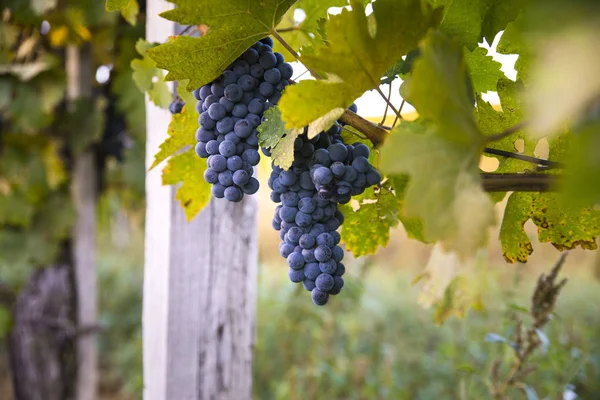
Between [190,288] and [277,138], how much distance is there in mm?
659

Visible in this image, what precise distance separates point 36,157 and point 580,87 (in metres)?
2.28

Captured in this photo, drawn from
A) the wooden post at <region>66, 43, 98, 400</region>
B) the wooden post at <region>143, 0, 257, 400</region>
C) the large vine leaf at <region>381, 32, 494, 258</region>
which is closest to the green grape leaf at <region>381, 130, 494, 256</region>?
the large vine leaf at <region>381, 32, 494, 258</region>

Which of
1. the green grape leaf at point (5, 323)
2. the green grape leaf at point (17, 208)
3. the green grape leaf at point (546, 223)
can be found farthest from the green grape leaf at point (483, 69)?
the green grape leaf at point (5, 323)

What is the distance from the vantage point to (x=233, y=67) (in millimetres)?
593

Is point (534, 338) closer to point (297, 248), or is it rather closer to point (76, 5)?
point (297, 248)

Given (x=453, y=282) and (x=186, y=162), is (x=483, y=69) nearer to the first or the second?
(x=453, y=282)

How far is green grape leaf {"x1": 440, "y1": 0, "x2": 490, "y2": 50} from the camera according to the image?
0.53 meters

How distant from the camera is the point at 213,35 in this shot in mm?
539

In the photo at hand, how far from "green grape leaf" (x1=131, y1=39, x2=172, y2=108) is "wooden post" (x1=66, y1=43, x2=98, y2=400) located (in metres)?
1.37

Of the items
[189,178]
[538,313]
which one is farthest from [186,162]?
[538,313]

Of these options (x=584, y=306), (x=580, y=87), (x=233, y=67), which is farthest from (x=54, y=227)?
(x=584, y=306)

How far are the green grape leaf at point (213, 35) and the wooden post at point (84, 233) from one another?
5.68 ft

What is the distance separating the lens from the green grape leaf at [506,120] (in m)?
0.62

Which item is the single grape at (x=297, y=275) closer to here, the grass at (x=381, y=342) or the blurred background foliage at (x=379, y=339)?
the blurred background foliage at (x=379, y=339)
